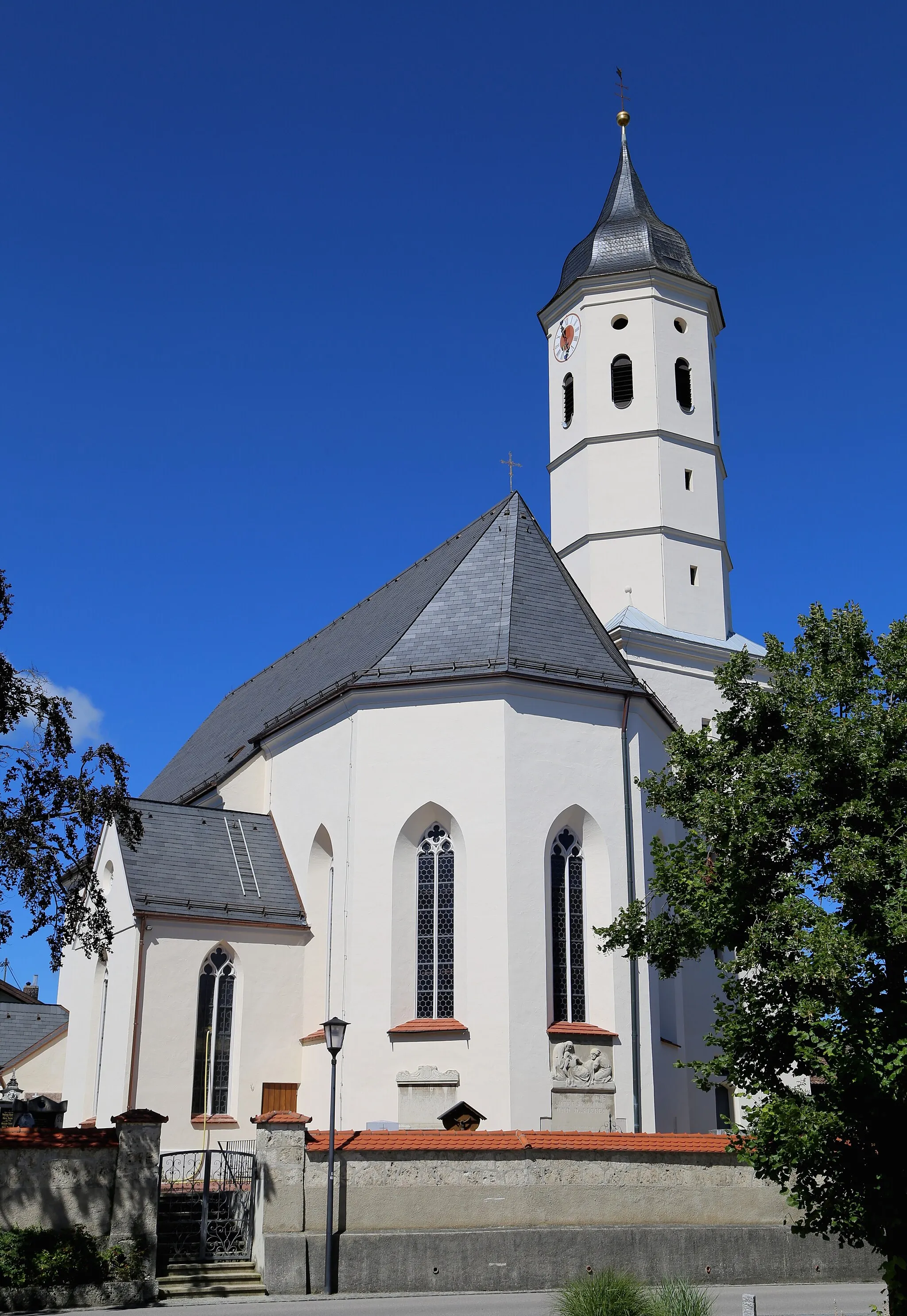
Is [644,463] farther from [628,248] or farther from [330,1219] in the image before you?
[330,1219]

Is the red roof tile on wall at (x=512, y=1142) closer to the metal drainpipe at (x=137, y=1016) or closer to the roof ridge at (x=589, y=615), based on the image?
the metal drainpipe at (x=137, y=1016)

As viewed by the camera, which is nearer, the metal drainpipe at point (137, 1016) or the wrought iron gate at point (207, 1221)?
the wrought iron gate at point (207, 1221)

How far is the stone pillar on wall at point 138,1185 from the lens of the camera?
1521 cm

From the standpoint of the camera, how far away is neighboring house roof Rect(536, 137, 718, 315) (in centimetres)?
3334

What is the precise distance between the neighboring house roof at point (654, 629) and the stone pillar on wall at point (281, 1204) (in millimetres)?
16032

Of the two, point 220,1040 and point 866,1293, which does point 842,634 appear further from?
point 220,1040

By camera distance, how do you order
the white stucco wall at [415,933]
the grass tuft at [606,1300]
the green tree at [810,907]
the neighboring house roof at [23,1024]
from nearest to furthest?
the grass tuft at [606,1300]
the green tree at [810,907]
the white stucco wall at [415,933]
the neighboring house roof at [23,1024]

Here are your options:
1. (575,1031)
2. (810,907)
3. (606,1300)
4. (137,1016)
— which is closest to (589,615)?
(575,1031)

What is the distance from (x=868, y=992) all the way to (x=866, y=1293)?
555 centimetres

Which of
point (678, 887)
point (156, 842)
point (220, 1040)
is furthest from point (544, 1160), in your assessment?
point (156, 842)

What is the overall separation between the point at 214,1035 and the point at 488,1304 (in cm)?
1104

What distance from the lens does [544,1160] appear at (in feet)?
55.1

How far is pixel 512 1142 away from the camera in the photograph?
1683 cm

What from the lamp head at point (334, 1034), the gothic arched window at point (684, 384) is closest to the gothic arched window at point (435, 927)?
the lamp head at point (334, 1034)
